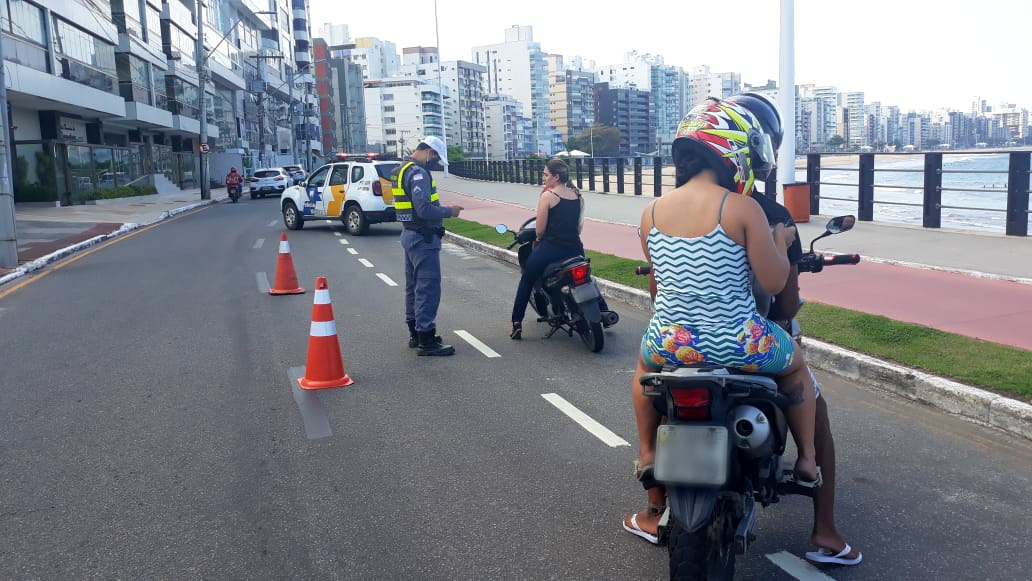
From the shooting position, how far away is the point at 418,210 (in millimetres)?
8148

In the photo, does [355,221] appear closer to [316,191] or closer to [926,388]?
[316,191]

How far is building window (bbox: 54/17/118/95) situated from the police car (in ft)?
65.6

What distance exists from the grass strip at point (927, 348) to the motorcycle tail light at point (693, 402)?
3.55 m

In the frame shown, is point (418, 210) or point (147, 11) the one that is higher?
point (147, 11)

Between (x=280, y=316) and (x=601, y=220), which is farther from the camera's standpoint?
(x=601, y=220)

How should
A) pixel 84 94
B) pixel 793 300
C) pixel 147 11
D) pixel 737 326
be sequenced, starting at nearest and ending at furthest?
1. pixel 737 326
2. pixel 793 300
3. pixel 84 94
4. pixel 147 11

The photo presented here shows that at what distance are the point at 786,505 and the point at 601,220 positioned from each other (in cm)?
1755

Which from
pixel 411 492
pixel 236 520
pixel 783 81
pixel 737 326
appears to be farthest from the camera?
pixel 783 81

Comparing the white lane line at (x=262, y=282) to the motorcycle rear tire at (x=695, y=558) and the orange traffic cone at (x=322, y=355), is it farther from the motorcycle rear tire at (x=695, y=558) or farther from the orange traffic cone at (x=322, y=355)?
the motorcycle rear tire at (x=695, y=558)

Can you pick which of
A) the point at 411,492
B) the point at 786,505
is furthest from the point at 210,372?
the point at 786,505

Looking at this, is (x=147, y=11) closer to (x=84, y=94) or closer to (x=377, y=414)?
(x=84, y=94)

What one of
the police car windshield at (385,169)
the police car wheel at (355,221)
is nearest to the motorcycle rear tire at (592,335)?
the police car windshield at (385,169)

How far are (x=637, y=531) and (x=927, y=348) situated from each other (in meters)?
4.00

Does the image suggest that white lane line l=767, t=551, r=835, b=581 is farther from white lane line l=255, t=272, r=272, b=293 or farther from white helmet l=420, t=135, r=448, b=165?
white lane line l=255, t=272, r=272, b=293
